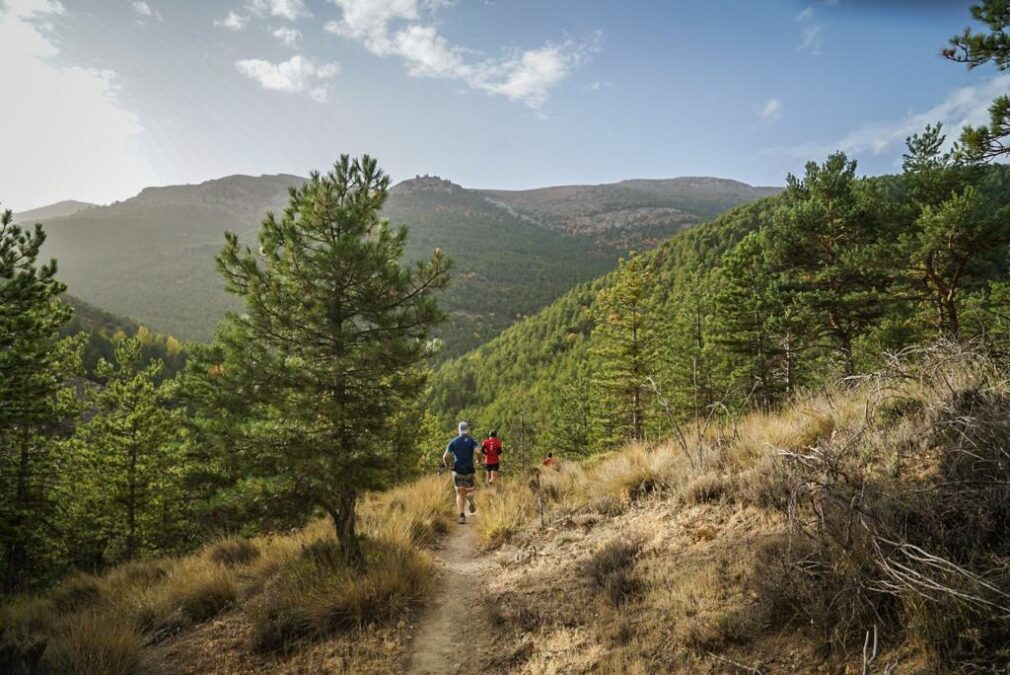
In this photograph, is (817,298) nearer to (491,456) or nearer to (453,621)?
(491,456)

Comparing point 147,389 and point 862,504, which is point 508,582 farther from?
point 147,389

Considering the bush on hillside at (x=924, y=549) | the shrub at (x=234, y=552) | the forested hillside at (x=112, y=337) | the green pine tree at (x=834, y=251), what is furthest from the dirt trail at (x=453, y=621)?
the forested hillside at (x=112, y=337)

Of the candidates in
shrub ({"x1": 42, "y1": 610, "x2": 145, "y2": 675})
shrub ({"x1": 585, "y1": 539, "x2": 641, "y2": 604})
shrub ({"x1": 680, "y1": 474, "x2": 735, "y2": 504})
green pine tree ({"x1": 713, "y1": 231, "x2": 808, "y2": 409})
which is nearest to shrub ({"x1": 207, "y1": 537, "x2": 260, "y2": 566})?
shrub ({"x1": 42, "y1": 610, "x2": 145, "y2": 675})

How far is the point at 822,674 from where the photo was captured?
2771 millimetres

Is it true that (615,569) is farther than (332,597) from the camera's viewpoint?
No

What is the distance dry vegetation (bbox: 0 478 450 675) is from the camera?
16.0ft

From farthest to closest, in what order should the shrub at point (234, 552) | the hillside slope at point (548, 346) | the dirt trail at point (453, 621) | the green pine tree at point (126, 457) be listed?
the hillside slope at point (548, 346) < the green pine tree at point (126, 457) < the shrub at point (234, 552) < the dirt trail at point (453, 621)

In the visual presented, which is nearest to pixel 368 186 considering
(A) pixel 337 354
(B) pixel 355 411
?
(A) pixel 337 354

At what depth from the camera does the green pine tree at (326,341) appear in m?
6.38

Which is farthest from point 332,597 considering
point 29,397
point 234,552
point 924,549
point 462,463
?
point 29,397

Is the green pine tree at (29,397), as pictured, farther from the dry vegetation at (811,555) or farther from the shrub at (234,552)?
the dry vegetation at (811,555)

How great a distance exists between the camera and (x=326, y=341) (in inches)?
272

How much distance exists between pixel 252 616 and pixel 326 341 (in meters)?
3.71

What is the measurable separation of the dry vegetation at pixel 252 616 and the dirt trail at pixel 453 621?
250 mm
